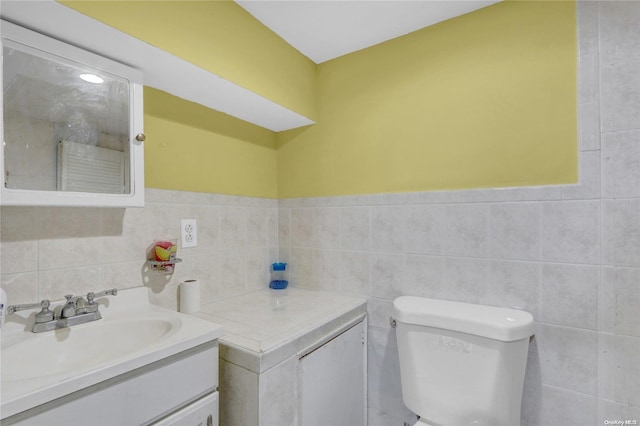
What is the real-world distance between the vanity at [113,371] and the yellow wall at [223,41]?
92 cm

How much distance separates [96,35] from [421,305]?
150 cm

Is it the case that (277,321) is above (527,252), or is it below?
below

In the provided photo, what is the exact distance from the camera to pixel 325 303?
1.44 metres

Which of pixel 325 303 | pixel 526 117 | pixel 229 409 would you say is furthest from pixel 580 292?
pixel 229 409

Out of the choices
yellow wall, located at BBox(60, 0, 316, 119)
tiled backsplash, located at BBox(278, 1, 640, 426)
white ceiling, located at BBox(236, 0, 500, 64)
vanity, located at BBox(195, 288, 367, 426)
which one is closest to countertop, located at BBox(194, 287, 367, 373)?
vanity, located at BBox(195, 288, 367, 426)

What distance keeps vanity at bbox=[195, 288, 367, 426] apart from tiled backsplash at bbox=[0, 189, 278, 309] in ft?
0.58

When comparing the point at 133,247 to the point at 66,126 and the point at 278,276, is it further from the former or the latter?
the point at 278,276

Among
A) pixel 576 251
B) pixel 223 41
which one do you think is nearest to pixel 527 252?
pixel 576 251

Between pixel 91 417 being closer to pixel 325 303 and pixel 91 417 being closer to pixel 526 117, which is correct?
pixel 325 303

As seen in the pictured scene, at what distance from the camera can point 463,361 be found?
109 centimetres

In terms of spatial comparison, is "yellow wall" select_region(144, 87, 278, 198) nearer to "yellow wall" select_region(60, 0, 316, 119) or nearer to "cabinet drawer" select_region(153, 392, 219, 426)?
"yellow wall" select_region(60, 0, 316, 119)

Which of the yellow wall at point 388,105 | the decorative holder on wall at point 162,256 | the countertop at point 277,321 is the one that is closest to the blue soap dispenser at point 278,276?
the countertop at point 277,321

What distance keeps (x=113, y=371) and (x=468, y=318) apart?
111cm

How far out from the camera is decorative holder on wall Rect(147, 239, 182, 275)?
3.90 ft
